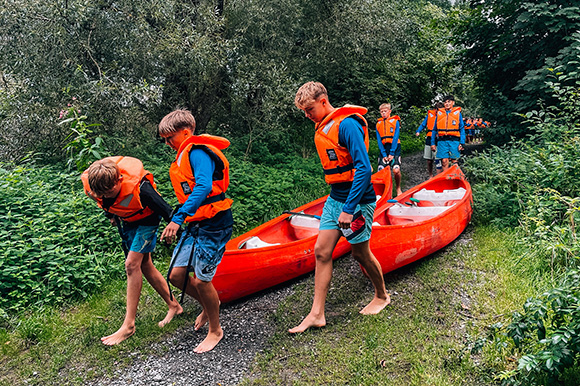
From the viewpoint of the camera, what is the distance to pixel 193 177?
10.7 feet

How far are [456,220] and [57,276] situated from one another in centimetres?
487

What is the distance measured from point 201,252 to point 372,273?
1.56 metres

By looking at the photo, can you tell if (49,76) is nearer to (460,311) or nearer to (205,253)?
(205,253)

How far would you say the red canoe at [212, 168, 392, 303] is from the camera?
406cm

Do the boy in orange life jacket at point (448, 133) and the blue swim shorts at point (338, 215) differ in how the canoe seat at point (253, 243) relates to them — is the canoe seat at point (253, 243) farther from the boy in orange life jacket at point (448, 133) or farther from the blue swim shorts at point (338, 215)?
the boy in orange life jacket at point (448, 133)

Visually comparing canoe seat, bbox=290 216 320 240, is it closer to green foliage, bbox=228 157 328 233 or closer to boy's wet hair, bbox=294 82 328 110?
green foliage, bbox=228 157 328 233

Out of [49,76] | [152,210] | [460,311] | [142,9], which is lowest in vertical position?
[460,311]

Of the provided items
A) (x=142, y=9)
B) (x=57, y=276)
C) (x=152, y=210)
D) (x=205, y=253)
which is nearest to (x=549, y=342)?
(x=205, y=253)

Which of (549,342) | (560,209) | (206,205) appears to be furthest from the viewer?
(560,209)

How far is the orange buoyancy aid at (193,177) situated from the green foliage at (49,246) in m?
2.08

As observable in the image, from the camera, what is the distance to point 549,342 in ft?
7.68

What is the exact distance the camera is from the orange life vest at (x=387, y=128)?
26.1ft

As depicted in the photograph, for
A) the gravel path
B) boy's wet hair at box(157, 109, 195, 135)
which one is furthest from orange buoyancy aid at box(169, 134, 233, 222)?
the gravel path

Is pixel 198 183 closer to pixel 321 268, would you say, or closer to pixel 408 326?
pixel 321 268
